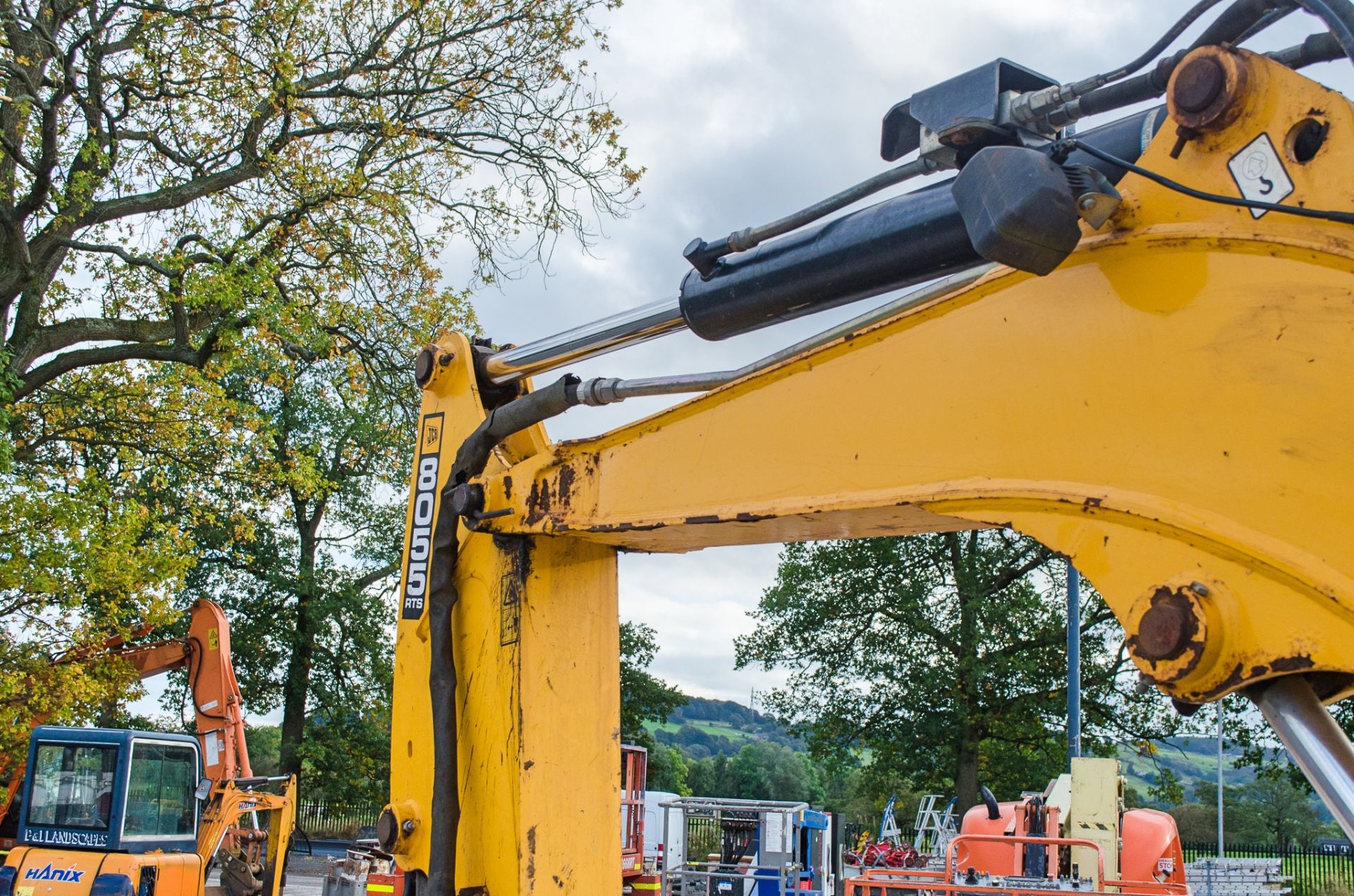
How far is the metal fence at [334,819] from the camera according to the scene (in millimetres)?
30625

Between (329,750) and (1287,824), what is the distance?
31683mm

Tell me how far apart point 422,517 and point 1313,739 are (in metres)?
2.89

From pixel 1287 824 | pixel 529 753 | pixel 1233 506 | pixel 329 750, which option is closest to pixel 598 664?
pixel 529 753

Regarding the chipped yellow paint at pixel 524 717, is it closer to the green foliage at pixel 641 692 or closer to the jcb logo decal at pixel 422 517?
the jcb logo decal at pixel 422 517

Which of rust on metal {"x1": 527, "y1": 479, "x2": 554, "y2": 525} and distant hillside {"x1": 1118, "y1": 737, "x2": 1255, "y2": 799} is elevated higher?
rust on metal {"x1": 527, "y1": 479, "x2": 554, "y2": 525}

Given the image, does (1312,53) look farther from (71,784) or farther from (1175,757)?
(1175,757)

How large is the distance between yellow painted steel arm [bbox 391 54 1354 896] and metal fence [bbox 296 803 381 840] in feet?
95.2

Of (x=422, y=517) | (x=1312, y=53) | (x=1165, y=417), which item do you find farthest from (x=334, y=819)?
(x=1312, y=53)

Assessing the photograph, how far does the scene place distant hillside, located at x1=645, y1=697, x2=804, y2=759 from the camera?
139 feet

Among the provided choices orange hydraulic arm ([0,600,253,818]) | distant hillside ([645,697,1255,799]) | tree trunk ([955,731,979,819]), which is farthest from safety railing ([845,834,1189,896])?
tree trunk ([955,731,979,819])

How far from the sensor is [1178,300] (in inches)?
84.6

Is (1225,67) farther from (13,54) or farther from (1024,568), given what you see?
(1024,568)

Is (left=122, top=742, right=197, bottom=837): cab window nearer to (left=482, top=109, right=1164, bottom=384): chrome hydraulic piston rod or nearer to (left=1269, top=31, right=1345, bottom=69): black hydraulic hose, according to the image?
(left=482, top=109, right=1164, bottom=384): chrome hydraulic piston rod

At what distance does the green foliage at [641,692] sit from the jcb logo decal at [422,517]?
3232cm
